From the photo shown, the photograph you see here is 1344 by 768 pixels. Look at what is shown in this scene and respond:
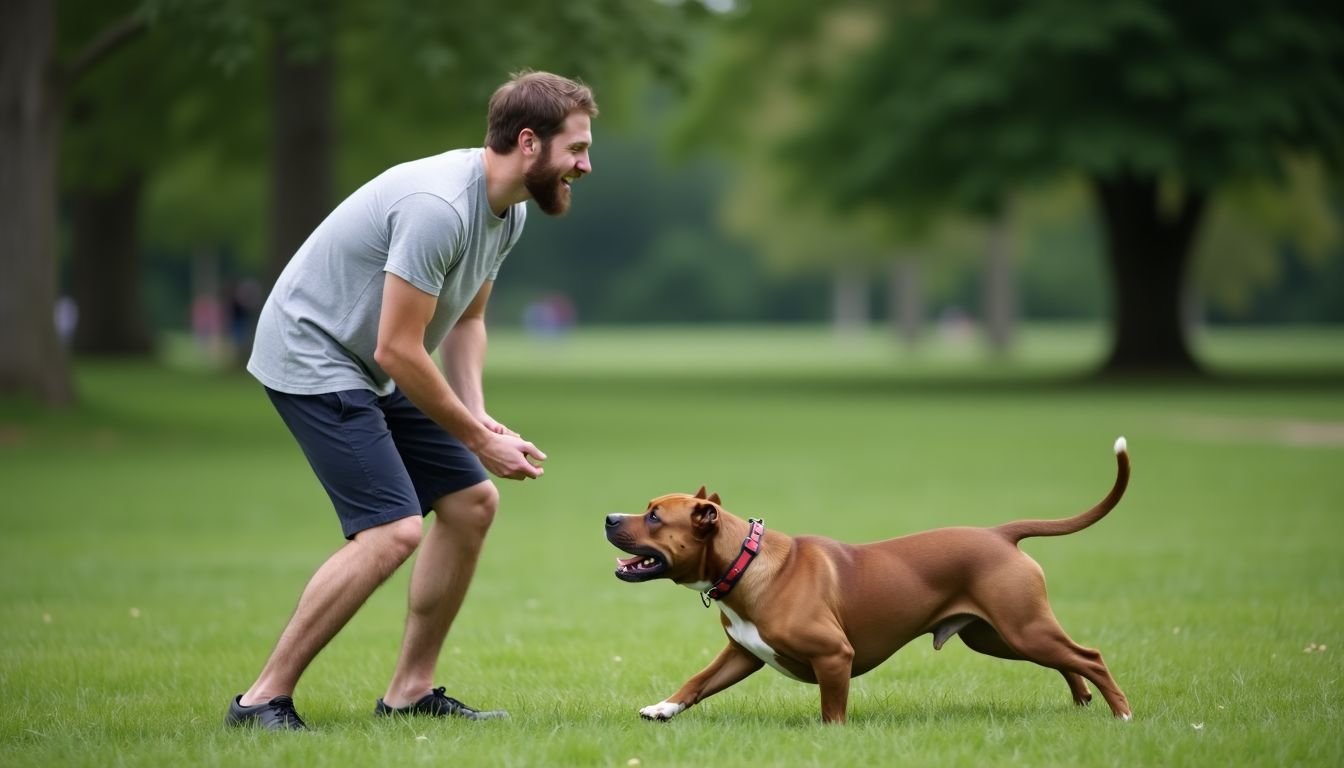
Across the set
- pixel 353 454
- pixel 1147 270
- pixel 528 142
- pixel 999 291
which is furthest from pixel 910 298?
pixel 353 454

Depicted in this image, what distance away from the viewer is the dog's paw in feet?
19.1

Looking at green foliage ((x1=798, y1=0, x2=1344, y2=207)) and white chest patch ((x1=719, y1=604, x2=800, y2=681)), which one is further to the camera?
green foliage ((x1=798, y1=0, x2=1344, y2=207))

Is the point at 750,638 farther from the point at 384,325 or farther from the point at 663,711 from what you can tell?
the point at 384,325

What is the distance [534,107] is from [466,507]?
161 cm

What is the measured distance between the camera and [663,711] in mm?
5836

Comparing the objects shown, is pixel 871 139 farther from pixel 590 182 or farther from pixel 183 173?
pixel 590 182

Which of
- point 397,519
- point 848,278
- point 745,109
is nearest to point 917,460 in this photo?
point 397,519

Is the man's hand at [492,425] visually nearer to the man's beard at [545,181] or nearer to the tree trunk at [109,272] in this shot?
the man's beard at [545,181]

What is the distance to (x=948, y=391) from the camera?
3216cm

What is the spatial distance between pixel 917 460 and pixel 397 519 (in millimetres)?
13194

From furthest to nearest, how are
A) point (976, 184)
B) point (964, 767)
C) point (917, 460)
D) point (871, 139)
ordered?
point (871, 139)
point (976, 184)
point (917, 460)
point (964, 767)

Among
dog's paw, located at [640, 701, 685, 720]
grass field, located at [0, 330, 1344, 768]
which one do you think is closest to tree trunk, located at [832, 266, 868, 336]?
grass field, located at [0, 330, 1344, 768]

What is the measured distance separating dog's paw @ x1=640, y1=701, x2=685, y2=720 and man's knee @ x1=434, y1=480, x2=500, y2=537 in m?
0.96

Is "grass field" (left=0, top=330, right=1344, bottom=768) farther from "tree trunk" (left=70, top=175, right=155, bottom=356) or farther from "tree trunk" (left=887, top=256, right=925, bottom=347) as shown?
"tree trunk" (left=887, top=256, right=925, bottom=347)
